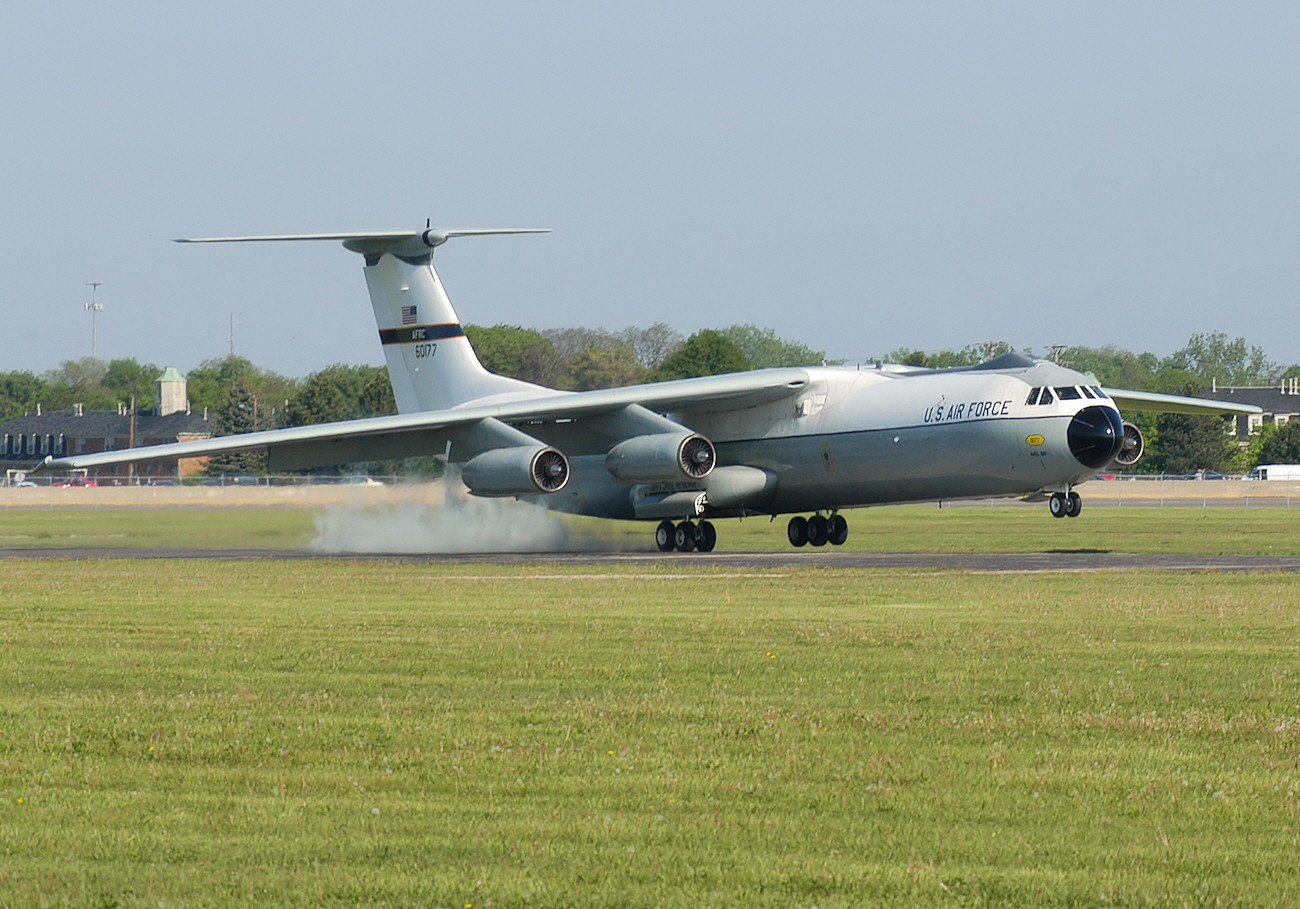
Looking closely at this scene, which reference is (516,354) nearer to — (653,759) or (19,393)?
(19,393)

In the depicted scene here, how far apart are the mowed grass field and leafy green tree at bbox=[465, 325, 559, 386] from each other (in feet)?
308

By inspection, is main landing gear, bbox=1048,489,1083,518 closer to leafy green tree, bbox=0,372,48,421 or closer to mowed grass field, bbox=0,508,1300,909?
mowed grass field, bbox=0,508,1300,909

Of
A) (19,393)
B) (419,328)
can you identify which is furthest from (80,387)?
(419,328)

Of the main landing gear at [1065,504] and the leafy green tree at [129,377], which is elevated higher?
the leafy green tree at [129,377]

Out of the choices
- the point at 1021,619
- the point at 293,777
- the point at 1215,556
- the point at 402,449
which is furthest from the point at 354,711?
the point at 402,449

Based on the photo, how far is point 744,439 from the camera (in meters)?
37.3

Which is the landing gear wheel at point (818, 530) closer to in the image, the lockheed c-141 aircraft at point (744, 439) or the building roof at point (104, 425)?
the lockheed c-141 aircraft at point (744, 439)

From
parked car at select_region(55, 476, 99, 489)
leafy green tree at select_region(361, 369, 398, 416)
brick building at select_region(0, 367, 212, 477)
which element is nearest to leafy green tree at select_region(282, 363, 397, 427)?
leafy green tree at select_region(361, 369, 398, 416)

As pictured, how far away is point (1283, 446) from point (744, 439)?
87042mm

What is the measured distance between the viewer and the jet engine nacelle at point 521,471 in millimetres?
34906

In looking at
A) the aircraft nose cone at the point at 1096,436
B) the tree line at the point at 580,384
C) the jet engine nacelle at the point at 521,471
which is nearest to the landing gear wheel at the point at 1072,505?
the aircraft nose cone at the point at 1096,436

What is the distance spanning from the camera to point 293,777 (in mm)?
9188

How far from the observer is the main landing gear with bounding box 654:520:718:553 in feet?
121

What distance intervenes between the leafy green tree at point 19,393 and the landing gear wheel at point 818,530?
159857 millimetres
